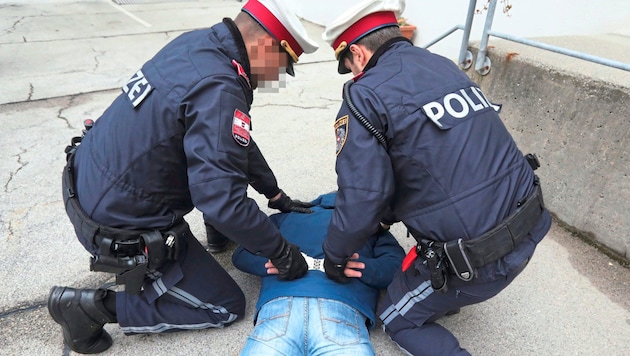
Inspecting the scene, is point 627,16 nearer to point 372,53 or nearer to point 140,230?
point 372,53

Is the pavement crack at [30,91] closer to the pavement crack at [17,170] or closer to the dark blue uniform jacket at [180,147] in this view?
the pavement crack at [17,170]

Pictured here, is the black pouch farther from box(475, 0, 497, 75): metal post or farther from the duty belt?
box(475, 0, 497, 75): metal post

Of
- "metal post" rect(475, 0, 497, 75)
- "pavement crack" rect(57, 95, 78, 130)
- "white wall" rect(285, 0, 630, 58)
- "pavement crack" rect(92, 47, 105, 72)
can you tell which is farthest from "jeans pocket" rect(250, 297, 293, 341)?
"pavement crack" rect(92, 47, 105, 72)

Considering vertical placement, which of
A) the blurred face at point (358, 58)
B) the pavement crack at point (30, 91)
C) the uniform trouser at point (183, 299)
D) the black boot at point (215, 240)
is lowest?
the pavement crack at point (30, 91)

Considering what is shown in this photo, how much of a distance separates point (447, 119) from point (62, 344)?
1.83 metres

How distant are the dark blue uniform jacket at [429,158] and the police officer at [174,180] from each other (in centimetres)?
37

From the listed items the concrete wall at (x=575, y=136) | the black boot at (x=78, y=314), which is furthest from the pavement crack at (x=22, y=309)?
the concrete wall at (x=575, y=136)

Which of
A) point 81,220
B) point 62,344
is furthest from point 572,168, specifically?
point 62,344

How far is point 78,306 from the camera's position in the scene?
174cm

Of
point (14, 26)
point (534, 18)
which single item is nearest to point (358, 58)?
point (534, 18)

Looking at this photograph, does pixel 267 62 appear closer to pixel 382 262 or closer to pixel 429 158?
pixel 429 158

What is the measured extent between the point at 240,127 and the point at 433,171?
27.3 inches

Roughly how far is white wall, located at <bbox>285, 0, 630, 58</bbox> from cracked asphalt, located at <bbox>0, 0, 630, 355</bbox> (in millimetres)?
1352

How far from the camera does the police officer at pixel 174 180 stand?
150 centimetres
